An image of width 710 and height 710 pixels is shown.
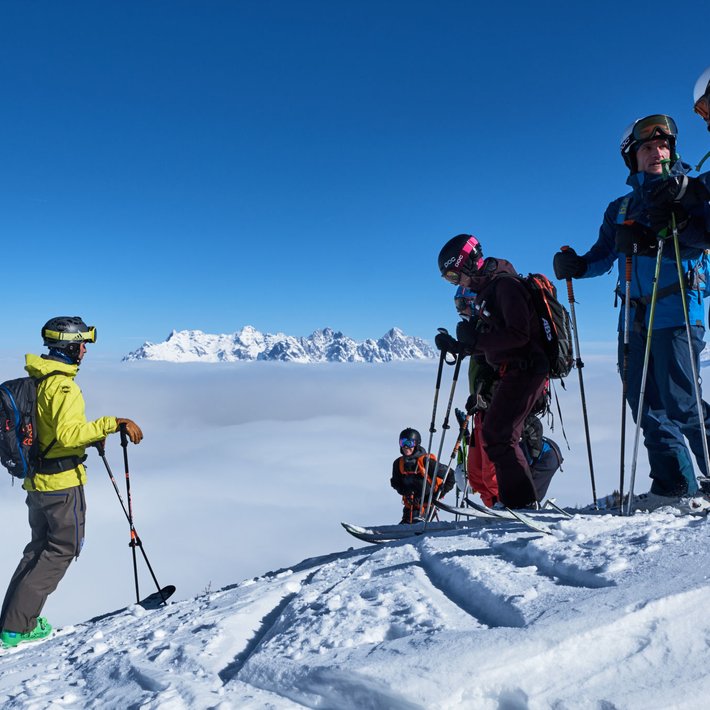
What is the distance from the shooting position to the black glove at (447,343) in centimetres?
534

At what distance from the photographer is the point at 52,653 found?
156 inches

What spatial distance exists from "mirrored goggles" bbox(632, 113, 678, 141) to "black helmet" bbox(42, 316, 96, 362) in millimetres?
5707

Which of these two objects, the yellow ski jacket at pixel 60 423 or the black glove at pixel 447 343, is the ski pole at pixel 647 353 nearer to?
the black glove at pixel 447 343

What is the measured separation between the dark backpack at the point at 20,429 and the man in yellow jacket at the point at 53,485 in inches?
2.3

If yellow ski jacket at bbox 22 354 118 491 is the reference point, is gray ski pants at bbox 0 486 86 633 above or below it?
below

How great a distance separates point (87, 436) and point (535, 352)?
442cm

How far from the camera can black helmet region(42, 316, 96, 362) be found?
18.7ft

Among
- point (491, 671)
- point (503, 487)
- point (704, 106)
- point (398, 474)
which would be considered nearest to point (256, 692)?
point (491, 671)

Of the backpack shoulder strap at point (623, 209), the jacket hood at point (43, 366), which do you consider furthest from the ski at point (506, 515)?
the jacket hood at point (43, 366)

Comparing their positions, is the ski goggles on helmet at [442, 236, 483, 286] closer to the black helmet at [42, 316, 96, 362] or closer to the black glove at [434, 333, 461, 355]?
the black glove at [434, 333, 461, 355]

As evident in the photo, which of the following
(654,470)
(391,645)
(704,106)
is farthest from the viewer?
(654,470)

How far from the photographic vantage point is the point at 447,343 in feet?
17.9

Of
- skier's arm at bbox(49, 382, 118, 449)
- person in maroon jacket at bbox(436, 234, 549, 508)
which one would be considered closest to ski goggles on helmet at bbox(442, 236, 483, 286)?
person in maroon jacket at bbox(436, 234, 549, 508)

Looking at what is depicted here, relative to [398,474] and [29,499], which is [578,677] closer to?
[29,499]
